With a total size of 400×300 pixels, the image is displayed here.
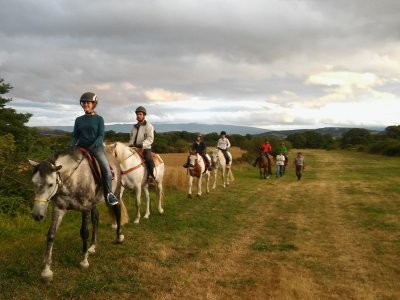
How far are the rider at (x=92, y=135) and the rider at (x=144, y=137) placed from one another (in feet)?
12.1

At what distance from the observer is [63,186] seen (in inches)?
245

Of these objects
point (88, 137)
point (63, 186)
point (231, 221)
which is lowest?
point (231, 221)

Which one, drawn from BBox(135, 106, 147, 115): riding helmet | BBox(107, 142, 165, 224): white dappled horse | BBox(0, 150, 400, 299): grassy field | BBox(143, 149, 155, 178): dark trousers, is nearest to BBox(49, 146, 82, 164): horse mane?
BBox(0, 150, 400, 299): grassy field

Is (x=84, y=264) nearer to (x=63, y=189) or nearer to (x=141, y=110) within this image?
(x=63, y=189)

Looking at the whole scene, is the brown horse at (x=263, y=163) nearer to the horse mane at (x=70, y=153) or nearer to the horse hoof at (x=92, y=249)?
the horse hoof at (x=92, y=249)

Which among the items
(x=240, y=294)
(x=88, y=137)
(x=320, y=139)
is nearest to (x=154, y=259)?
(x=240, y=294)

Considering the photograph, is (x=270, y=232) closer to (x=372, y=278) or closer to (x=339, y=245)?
(x=339, y=245)

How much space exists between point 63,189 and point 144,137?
510 centimetres

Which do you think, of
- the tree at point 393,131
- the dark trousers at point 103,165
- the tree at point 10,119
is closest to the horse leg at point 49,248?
the dark trousers at point 103,165

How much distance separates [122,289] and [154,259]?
1615 millimetres

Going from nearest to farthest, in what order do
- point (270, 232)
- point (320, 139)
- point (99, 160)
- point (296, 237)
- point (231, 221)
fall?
point (99, 160) → point (296, 237) → point (270, 232) → point (231, 221) → point (320, 139)

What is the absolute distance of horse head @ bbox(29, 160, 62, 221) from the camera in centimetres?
561

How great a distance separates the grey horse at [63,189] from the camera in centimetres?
566

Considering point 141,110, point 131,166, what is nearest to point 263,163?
point 141,110
